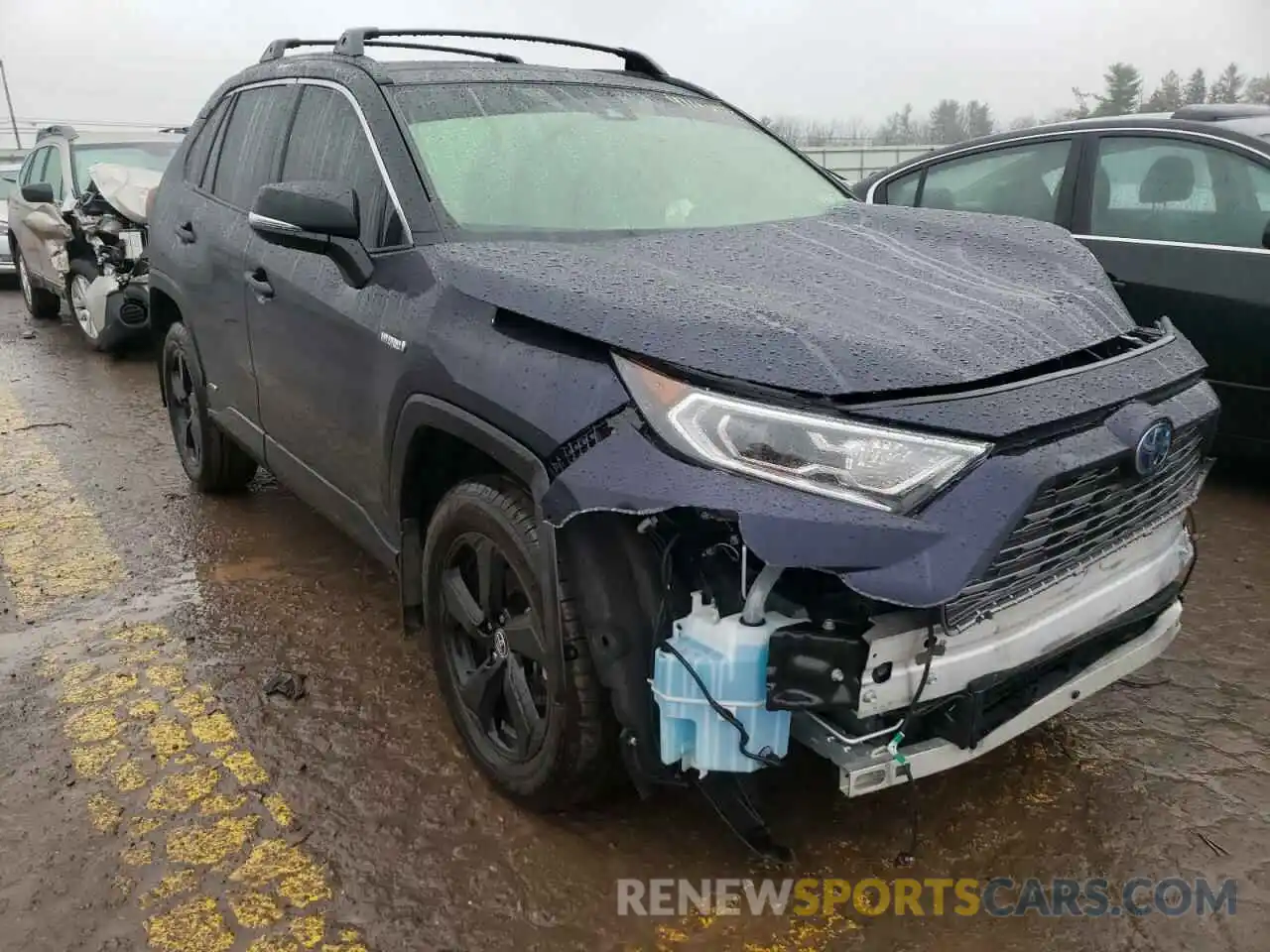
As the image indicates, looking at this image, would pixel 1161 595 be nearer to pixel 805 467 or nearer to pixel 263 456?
pixel 805 467

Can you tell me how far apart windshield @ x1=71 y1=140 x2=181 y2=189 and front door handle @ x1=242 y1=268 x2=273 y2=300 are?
600 centimetres

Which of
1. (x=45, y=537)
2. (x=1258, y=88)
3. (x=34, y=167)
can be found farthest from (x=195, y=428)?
(x=1258, y=88)

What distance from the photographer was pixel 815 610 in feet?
6.59

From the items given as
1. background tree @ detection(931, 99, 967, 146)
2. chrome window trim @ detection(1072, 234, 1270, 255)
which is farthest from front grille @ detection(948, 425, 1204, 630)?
background tree @ detection(931, 99, 967, 146)

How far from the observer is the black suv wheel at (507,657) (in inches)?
92.7

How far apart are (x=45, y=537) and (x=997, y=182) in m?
4.82

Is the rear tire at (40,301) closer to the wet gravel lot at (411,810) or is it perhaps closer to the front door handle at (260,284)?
the wet gravel lot at (411,810)

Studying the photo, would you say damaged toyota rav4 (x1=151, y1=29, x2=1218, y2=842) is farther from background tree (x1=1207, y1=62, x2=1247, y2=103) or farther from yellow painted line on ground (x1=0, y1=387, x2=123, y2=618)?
background tree (x1=1207, y1=62, x2=1247, y2=103)

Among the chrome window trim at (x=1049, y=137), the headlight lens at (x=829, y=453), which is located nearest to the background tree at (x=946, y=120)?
the chrome window trim at (x=1049, y=137)

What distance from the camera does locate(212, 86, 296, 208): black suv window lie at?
153 inches

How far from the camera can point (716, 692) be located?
6.64 feet

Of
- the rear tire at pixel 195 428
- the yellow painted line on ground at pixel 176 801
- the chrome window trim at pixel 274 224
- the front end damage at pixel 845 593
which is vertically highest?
the chrome window trim at pixel 274 224

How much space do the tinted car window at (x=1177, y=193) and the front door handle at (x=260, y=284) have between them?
3617 mm

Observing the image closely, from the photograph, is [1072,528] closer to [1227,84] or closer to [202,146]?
[202,146]
